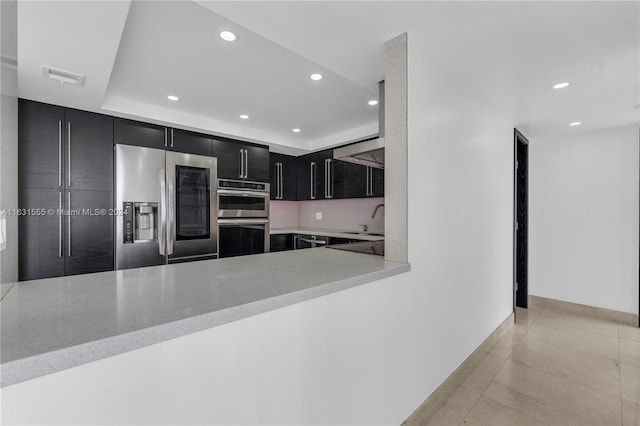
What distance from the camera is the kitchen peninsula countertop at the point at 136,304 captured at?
63 centimetres

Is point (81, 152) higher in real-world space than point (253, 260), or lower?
higher

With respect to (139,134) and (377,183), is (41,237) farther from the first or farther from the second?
(377,183)

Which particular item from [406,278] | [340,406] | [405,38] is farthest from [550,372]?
[405,38]

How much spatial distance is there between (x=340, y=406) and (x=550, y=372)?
6.48 feet

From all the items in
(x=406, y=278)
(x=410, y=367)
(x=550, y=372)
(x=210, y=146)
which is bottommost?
(x=550, y=372)

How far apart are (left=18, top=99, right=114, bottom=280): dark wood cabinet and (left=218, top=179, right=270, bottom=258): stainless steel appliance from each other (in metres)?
1.14

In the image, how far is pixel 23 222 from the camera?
2.34m

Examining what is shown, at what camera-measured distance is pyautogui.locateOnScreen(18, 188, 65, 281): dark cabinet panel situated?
233 centimetres

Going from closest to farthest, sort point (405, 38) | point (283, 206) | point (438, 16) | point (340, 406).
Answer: point (340, 406) < point (438, 16) < point (405, 38) < point (283, 206)

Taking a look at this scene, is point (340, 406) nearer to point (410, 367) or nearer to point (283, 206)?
point (410, 367)

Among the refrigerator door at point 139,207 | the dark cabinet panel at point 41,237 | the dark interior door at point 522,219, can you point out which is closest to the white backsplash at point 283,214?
the refrigerator door at point 139,207

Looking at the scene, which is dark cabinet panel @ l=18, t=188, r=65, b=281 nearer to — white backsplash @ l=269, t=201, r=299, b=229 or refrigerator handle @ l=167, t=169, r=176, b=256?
refrigerator handle @ l=167, t=169, r=176, b=256

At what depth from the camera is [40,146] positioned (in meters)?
2.43

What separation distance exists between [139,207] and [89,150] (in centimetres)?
66
